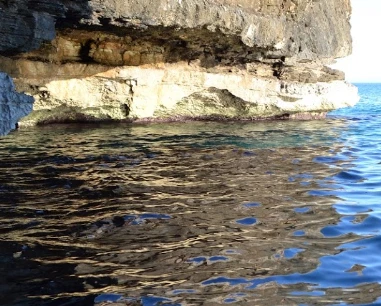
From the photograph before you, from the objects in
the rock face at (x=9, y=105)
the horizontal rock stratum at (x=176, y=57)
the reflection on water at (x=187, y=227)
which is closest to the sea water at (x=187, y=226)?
the reflection on water at (x=187, y=227)

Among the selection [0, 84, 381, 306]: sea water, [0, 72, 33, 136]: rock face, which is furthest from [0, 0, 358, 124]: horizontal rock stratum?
[0, 84, 381, 306]: sea water

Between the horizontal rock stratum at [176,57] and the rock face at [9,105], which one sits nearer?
the rock face at [9,105]

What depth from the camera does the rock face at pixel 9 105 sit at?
769cm

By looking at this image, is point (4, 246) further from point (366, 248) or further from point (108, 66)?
point (108, 66)

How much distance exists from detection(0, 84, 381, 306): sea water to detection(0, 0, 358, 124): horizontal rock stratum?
10.4ft

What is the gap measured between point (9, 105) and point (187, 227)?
4.16 metres

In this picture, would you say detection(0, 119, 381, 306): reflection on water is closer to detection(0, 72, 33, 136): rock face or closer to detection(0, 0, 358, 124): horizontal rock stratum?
detection(0, 72, 33, 136): rock face

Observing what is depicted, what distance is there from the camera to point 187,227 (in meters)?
5.61

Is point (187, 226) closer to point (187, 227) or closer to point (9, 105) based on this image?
point (187, 227)

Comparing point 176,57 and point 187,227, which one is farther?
point 176,57

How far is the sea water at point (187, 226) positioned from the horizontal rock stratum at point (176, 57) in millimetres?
3176

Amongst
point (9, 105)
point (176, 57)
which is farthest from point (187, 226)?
point (176, 57)

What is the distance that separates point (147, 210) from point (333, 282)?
2839mm

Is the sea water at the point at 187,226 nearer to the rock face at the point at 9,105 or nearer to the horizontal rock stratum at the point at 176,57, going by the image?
the rock face at the point at 9,105
